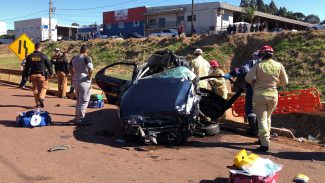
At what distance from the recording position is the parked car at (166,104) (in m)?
6.93

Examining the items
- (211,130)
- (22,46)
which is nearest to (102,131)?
(211,130)

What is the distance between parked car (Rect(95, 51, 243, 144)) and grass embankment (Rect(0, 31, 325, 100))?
9587 millimetres

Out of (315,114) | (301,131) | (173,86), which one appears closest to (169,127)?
(173,86)

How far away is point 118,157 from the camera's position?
6305 millimetres

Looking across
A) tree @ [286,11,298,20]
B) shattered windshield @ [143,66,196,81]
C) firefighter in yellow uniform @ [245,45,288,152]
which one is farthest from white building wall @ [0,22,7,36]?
firefighter in yellow uniform @ [245,45,288,152]

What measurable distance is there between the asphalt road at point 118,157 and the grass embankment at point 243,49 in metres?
10.8

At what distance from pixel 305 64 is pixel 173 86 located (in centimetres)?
1868

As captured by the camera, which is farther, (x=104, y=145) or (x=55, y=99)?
(x=55, y=99)

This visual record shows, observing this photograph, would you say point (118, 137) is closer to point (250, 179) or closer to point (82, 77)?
point (82, 77)

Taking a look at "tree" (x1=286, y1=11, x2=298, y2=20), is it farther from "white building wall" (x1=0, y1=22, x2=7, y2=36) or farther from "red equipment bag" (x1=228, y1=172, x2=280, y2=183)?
"red equipment bag" (x1=228, y1=172, x2=280, y2=183)

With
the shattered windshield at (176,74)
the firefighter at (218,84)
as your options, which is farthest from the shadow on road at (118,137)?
the firefighter at (218,84)

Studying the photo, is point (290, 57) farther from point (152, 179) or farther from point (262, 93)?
point (152, 179)

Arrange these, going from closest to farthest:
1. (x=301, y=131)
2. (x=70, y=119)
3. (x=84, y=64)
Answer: (x=84, y=64) → (x=70, y=119) → (x=301, y=131)

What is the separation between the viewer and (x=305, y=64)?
24188 mm
